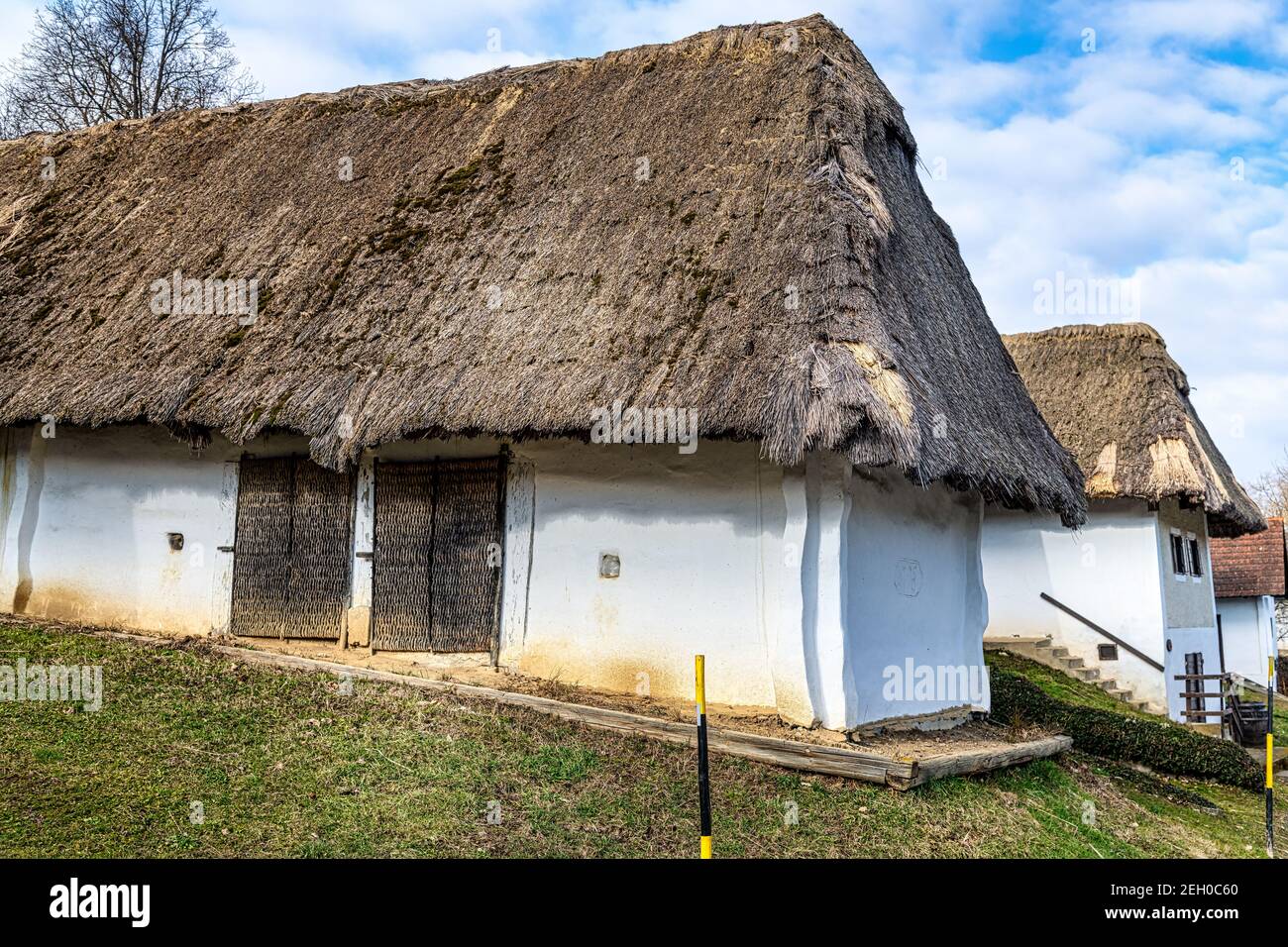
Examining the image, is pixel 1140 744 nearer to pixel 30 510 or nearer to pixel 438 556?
pixel 438 556

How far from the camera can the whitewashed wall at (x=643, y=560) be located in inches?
382

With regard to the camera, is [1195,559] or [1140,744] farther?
[1195,559]

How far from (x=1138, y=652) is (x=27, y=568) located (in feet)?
49.5

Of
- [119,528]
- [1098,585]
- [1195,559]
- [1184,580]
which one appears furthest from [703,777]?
[1195,559]

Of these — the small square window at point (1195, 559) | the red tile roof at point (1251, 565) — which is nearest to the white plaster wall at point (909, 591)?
the small square window at point (1195, 559)

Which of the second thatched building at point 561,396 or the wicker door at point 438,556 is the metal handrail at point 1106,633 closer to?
the second thatched building at point 561,396

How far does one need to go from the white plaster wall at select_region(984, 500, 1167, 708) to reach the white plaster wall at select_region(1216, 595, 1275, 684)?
11.3m

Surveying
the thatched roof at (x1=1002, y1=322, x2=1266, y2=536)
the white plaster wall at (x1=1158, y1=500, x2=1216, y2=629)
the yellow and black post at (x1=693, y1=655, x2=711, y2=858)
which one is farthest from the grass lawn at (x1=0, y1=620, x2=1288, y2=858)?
the white plaster wall at (x1=1158, y1=500, x2=1216, y2=629)

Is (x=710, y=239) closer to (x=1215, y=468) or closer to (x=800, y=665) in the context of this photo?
(x=800, y=665)

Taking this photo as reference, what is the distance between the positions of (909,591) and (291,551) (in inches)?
A: 225

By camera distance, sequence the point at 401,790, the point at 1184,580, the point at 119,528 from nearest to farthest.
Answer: the point at 401,790 → the point at 119,528 → the point at 1184,580

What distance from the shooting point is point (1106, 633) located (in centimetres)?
1886

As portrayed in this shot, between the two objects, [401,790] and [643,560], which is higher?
[643,560]

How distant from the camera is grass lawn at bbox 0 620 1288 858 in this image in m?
6.86
